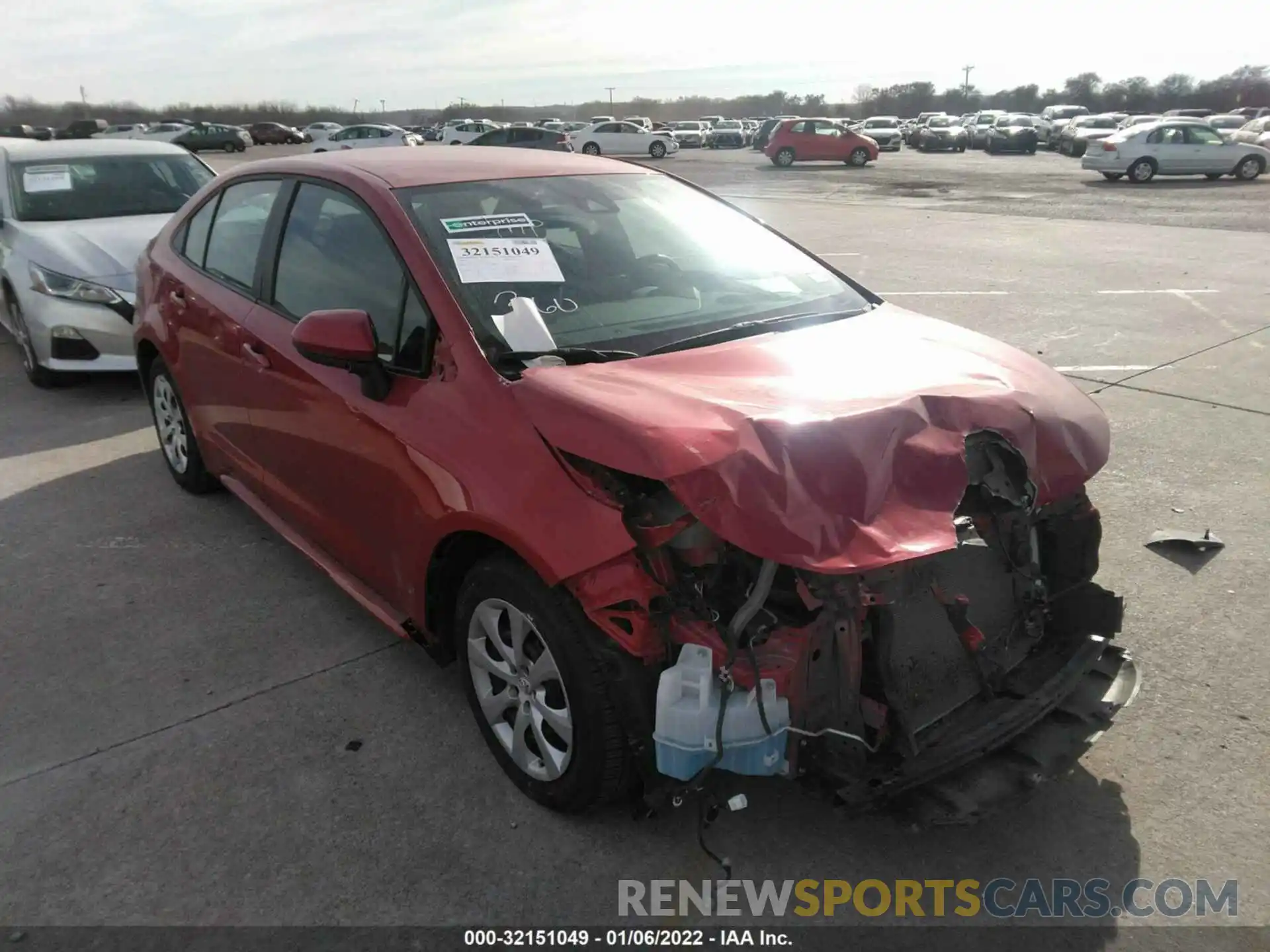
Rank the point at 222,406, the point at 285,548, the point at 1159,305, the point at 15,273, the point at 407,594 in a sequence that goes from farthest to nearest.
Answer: the point at 1159,305 → the point at 15,273 → the point at 285,548 → the point at 222,406 → the point at 407,594

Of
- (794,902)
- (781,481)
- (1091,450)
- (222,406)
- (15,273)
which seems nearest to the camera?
(781,481)

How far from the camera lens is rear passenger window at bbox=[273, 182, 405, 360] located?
3.17 m

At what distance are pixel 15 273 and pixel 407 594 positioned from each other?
18.8 feet

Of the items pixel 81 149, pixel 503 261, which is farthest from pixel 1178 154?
pixel 503 261

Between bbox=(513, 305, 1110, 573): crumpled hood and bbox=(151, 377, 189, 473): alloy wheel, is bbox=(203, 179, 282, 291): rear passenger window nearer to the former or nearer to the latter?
bbox=(151, 377, 189, 473): alloy wheel

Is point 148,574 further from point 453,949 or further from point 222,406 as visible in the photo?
point 453,949

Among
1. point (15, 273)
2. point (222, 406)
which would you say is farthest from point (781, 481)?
point (15, 273)

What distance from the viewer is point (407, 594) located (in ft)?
10.3

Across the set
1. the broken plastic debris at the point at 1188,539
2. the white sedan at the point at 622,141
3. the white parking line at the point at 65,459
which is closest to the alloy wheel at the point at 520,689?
the broken plastic debris at the point at 1188,539

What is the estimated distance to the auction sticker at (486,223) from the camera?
126 inches

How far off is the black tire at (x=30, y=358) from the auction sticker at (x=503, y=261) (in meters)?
5.21

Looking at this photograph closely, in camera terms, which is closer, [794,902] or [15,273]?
[794,902]

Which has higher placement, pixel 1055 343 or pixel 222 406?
pixel 222 406

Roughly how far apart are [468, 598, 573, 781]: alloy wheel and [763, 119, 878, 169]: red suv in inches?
1343
